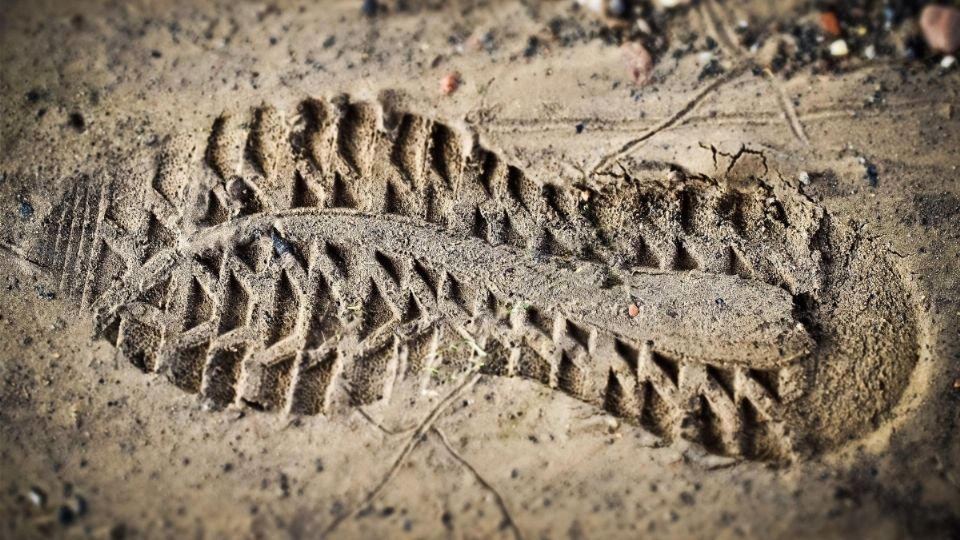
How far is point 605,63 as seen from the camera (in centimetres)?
344

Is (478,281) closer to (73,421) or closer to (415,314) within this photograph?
(415,314)

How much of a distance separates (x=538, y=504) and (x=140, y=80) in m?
2.45

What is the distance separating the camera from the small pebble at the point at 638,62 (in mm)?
3400

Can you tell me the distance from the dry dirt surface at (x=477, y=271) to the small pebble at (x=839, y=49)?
0.05 metres

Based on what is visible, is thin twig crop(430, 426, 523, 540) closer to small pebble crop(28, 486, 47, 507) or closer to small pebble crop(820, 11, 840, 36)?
small pebble crop(28, 486, 47, 507)

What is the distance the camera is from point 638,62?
11.2 feet

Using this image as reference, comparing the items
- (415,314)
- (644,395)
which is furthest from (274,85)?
(644,395)

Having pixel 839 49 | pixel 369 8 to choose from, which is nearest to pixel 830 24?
pixel 839 49

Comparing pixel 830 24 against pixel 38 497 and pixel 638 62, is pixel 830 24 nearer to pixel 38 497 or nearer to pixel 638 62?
pixel 638 62

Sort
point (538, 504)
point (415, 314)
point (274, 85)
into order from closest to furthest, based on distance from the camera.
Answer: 1. point (538, 504)
2. point (415, 314)
3. point (274, 85)

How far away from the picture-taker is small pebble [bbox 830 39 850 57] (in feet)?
11.1

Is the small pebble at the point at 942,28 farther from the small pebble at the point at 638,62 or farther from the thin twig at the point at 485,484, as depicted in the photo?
the thin twig at the point at 485,484

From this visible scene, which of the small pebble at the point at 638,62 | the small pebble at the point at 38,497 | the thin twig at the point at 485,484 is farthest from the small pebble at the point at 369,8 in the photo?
the small pebble at the point at 38,497

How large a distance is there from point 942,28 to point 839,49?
17.1 inches
